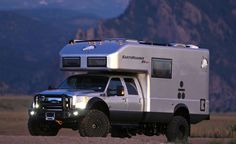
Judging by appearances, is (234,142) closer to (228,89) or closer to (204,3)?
(228,89)

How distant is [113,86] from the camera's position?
25359 mm

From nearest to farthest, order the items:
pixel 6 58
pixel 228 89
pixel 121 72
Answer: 1. pixel 121 72
2. pixel 228 89
3. pixel 6 58

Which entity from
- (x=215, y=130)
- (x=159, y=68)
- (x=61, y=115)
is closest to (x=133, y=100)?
(x=159, y=68)

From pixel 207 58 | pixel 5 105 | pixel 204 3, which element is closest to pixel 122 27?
pixel 204 3

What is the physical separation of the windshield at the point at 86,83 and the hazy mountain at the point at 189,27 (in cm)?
10141

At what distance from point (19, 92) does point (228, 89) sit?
3381 cm

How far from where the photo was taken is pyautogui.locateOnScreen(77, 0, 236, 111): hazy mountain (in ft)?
428

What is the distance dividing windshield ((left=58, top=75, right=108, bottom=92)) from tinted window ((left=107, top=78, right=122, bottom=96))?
17cm

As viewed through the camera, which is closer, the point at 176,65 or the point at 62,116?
the point at 62,116

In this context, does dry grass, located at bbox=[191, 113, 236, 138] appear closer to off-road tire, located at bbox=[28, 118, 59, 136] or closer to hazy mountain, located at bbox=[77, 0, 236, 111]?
off-road tire, located at bbox=[28, 118, 59, 136]

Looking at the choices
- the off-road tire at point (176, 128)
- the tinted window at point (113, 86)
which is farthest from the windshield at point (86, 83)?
the off-road tire at point (176, 128)

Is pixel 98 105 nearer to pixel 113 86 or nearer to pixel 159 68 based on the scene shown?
pixel 113 86

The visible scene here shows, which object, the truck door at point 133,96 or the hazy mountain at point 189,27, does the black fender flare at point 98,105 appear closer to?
the truck door at point 133,96

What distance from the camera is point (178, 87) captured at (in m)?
26.9
